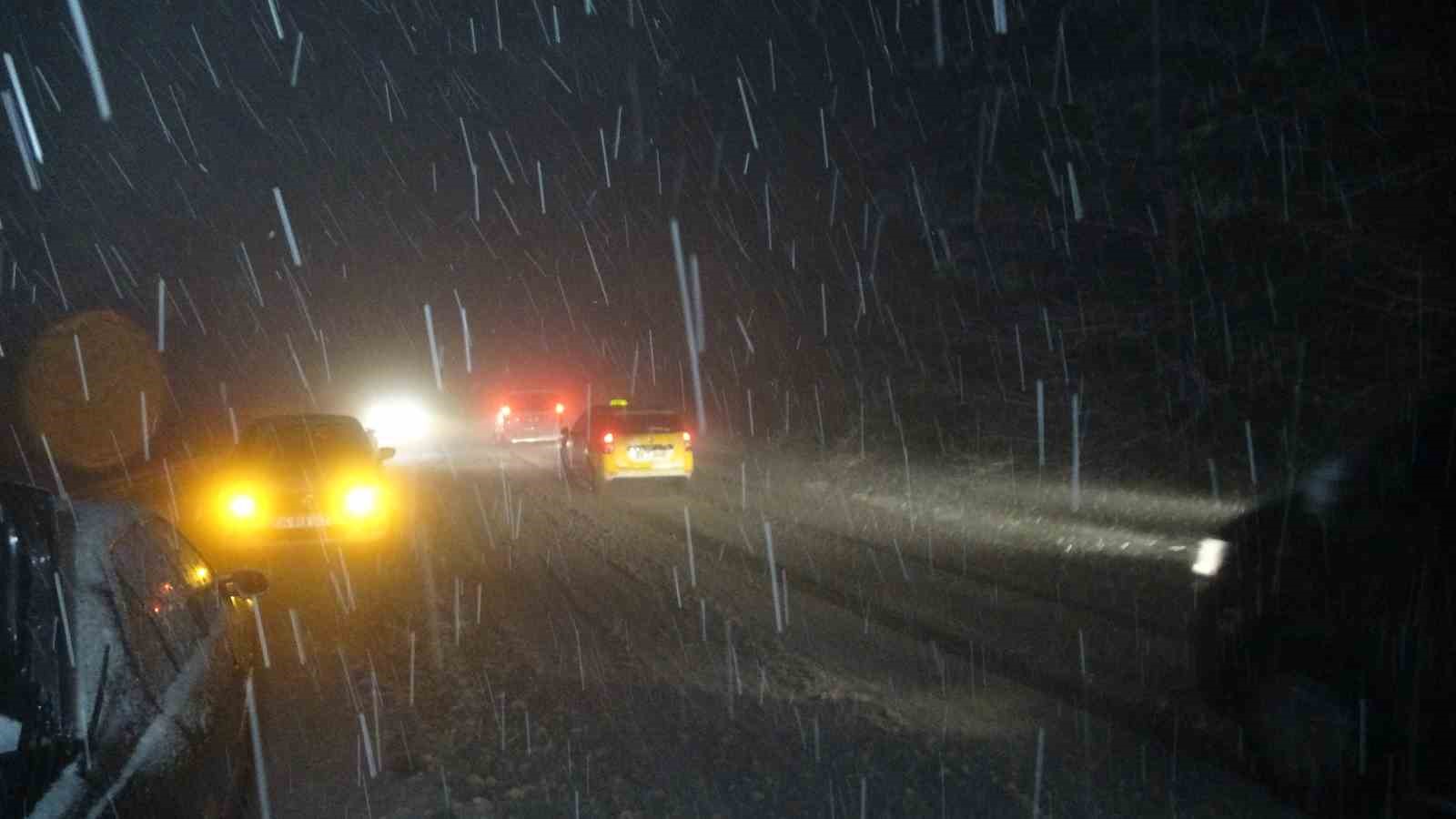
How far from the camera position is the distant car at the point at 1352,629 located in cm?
471

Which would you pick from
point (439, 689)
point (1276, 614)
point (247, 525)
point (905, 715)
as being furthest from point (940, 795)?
point (247, 525)

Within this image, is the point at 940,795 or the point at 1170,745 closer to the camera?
the point at 940,795

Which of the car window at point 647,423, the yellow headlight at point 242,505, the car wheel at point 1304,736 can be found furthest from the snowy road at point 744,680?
the car window at point 647,423

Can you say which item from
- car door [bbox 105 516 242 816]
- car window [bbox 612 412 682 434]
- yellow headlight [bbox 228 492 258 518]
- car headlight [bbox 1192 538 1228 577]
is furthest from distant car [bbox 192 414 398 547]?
car headlight [bbox 1192 538 1228 577]

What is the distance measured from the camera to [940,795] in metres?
5.54

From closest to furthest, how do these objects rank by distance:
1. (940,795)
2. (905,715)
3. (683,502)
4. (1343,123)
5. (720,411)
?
(940,795) < (905,715) < (1343,123) < (683,502) < (720,411)

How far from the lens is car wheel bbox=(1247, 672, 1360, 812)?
17.0 feet

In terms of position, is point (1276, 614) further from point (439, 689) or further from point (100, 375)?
point (100, 375)

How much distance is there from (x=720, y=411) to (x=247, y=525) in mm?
30971

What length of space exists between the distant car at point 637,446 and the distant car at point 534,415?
583 inches

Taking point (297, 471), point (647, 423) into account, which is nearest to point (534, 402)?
point (647, 423)

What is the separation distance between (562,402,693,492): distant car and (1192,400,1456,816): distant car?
614 inches

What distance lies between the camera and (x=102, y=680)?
323 cm

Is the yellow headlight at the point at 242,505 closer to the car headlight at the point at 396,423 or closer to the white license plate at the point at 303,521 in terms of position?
the white license plate at the point at 303,521
